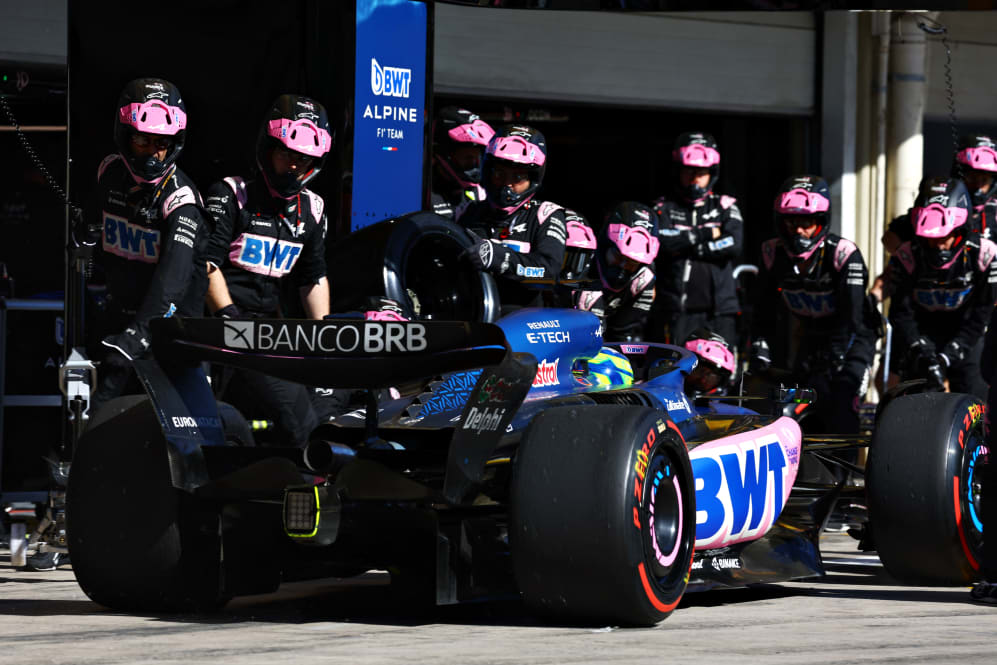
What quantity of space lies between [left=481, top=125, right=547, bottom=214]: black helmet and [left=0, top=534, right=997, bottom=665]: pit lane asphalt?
9.70ft

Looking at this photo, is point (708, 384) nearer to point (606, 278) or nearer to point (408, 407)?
point (606, 278)

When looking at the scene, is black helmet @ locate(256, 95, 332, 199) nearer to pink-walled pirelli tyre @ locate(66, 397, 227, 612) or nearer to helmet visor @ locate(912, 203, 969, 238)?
pink-walled pirelli tyre @ locate(66, 397, 227, 612)

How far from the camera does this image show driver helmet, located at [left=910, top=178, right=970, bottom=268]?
11.0m

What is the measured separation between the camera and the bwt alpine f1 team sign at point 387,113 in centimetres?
1077

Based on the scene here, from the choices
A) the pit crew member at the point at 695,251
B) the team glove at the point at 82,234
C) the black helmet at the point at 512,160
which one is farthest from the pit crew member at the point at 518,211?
the pit crew member at the point at 695,251

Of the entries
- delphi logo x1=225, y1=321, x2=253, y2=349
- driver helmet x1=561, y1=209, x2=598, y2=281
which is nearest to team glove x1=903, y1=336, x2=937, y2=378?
driver helmet x1=561, y1=209, x2=598, y2=281

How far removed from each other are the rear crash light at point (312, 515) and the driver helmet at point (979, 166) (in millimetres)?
7608

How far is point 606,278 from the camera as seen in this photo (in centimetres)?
1083

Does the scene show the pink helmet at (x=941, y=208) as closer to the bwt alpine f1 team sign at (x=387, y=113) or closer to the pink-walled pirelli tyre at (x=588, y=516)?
the bwt alpine f1 team sign at (x=387, y=113)

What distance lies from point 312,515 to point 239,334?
0.66 metres

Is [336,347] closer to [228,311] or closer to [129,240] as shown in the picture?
[228,311]

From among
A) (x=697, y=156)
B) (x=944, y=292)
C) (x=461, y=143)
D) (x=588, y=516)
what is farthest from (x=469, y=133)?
(x=588, y=516)

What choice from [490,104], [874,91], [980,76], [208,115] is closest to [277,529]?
[208,115]

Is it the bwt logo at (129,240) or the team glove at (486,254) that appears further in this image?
the team glove at (486,254)
